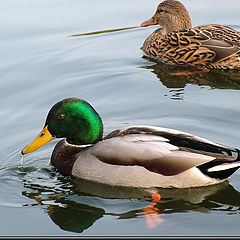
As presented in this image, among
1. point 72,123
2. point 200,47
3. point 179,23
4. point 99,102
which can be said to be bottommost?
point 99,102

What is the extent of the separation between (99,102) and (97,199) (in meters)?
2.60

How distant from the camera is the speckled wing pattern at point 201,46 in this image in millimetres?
9266

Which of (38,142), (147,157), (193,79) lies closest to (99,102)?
(193,79)

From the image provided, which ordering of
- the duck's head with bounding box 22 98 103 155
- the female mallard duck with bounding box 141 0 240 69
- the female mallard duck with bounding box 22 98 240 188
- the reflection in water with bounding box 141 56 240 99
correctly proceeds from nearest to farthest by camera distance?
the female mallard duck with bounding box 22 98 240 188 → the duck's head with bounding box 22 98 103 155 → the reflection in water with bounding box 141 56 240 99 → the female mallard duck with bounding box 141 0 240 69

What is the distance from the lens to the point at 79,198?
5.64 metres

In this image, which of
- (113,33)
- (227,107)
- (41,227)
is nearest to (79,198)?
(41,227)

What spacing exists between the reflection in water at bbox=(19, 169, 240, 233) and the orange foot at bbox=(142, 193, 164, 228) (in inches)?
1.2

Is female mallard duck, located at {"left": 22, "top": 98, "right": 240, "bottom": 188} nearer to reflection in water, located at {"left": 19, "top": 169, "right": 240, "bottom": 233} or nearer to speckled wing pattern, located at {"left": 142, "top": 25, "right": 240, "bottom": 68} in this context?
reflection in water, located at {"left": 19, "top": 169, "right": 240, "bottom": 233}

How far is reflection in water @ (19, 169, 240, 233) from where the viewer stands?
5254mm

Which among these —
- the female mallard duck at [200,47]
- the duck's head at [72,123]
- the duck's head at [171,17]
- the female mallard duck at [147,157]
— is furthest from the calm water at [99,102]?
the duck's head at [171,17]

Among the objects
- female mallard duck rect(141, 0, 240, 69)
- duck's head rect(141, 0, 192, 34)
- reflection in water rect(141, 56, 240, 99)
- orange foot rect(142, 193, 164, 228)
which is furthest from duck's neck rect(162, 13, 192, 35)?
orange foot rect(142, 193, 164, 228)

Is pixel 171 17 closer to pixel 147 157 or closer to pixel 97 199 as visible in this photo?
pixel 147 157

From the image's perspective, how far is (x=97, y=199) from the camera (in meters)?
5.57

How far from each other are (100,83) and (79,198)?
3359 millimetres
